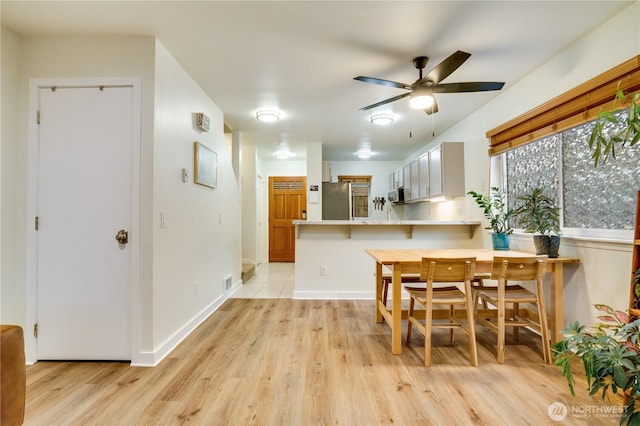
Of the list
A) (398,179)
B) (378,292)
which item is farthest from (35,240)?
(398,179)

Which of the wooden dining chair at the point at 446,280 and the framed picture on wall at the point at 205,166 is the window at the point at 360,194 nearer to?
the framed picture on wall at the point at 205,166

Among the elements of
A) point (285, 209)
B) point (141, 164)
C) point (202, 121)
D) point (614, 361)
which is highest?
point (202, 121)

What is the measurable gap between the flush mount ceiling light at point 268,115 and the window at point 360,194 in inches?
132

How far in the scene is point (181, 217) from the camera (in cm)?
255

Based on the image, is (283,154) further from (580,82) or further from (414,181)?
(580,82)

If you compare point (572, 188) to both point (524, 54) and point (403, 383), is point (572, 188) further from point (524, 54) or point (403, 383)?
point (403, 383)

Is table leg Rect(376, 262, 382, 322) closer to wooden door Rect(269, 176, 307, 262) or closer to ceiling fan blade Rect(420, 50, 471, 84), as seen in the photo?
ceiling fan blade Rect(420, 50, 471, 84)

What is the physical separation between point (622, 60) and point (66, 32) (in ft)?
13.0

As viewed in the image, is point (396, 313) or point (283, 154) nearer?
point (396, 313)

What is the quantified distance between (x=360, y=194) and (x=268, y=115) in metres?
3.64

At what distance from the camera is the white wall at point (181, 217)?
219 centimetres

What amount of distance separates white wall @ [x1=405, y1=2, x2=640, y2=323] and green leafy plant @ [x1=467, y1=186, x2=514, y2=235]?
0.64 ft

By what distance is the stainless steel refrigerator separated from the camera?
5.38 meters

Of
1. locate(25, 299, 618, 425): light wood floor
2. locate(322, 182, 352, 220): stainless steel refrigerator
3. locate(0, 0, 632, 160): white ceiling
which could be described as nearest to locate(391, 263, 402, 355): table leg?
locate(25, 299, 618, 425): light wood floor
